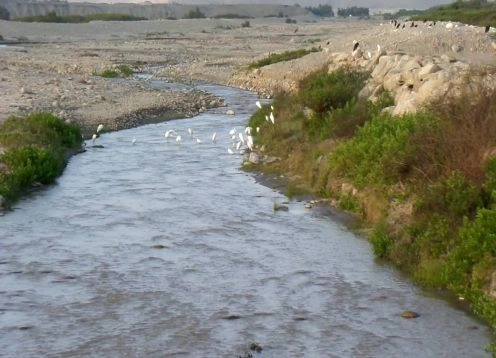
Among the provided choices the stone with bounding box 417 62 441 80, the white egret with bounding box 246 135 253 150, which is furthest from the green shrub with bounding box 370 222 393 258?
the white egret with bounding box 246 135 253 150

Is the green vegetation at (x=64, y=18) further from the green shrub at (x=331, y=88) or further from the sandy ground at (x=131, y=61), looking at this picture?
the green shrub at (x=331, y=88)

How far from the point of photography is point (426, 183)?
37.6 feet

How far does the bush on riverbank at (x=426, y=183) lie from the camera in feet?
31.8

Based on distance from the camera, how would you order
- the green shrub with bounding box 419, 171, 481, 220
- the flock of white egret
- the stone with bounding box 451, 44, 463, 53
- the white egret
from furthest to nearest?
1. the stone with bounding box 451, 44, 463, 53
2. the flock of white egret
3. the white egret
4. the green shrub with bounding box 419, 171, 481, 220

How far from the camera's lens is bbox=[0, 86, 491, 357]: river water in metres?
8.71

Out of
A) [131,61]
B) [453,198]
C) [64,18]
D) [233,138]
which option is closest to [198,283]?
[453,198]

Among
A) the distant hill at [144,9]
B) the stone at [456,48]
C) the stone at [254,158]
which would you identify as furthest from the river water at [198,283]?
the distant hill at [144,9]

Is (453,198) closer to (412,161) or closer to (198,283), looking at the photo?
(412,161)

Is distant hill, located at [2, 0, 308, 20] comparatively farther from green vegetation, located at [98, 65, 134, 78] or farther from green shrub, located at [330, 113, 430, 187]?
green shrub, located at [330, 113, 430, 187]

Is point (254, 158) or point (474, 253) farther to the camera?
point (254, 158)

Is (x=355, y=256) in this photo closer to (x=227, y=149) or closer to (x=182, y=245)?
(x=182, y=245)

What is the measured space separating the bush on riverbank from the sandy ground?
5.85 metres

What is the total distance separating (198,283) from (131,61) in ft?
144

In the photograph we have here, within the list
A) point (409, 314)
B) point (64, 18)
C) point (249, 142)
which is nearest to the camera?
point (409, 314)
